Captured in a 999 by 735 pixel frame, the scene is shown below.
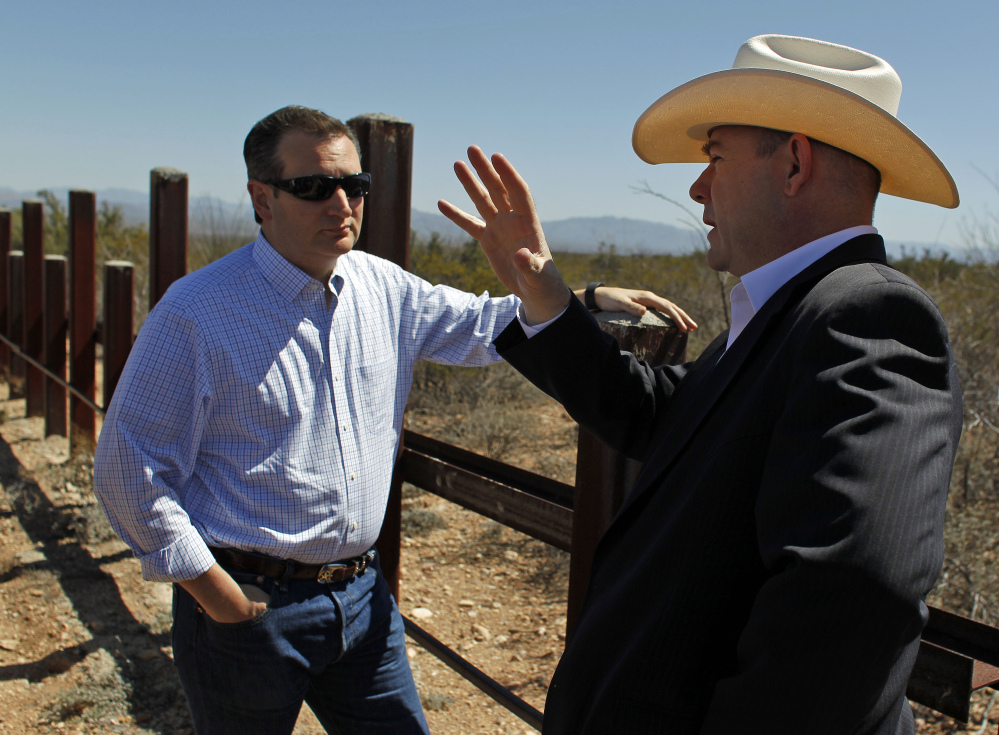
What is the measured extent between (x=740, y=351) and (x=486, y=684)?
155cm

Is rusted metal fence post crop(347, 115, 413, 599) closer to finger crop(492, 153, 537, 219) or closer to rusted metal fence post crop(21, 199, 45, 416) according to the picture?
finger crop(492, 153, 537, 219)

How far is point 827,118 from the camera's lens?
4.49 feet

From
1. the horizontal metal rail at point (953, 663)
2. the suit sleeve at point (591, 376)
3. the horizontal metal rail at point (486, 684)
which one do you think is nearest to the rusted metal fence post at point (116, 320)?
the horizontal metal rail at point (486, 684)

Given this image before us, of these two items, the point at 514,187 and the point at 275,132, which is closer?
the point at 514,187

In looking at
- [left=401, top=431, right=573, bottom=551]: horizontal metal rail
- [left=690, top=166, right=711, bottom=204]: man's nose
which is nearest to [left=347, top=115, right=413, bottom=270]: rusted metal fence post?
[left=401, top=431, right=573, bottom=551]: horizontal metal rail

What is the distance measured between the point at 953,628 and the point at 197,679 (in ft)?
5.56

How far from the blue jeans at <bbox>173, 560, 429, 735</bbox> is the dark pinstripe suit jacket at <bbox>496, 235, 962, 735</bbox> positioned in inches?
32.4

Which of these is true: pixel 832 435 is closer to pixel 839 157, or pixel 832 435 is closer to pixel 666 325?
pixel 839 157

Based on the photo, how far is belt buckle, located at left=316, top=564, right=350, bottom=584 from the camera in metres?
2.04

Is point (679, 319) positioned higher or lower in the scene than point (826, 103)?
lower

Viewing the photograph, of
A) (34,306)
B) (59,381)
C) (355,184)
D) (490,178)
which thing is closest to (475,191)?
(490,178)

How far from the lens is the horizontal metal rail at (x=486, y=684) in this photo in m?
2.23

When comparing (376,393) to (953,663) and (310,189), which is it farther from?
(953,663)

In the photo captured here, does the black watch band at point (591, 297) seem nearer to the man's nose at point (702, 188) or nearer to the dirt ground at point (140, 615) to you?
the man's nose at point (702, 188)
